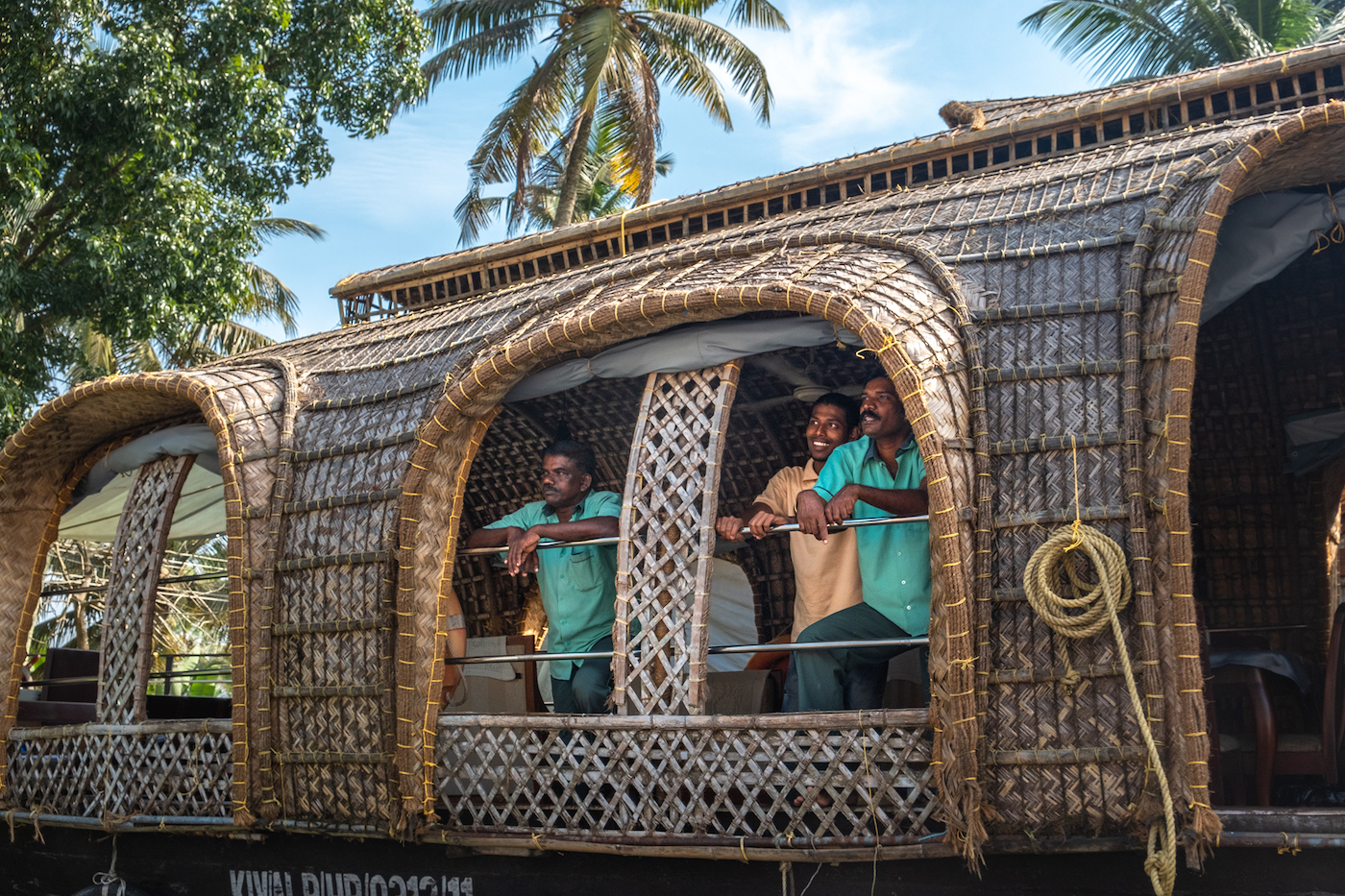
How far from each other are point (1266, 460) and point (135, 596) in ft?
19.2

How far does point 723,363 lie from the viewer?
463 centimetres

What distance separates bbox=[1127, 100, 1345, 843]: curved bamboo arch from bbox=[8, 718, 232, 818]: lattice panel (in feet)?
13.2

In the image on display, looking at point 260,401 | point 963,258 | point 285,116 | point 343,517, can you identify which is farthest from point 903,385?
point 285,116

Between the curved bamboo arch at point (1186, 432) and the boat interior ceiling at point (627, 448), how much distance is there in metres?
2.64

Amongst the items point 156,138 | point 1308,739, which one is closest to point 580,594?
point 1308,739

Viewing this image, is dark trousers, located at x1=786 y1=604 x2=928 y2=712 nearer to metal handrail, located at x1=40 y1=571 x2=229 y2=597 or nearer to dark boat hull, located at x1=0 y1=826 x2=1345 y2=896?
dark boat hull, located at x1=0 y1=826 x2=1345 y2=896

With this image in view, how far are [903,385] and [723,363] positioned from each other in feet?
2.95

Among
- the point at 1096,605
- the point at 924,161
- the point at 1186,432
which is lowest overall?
the point at 1096,605

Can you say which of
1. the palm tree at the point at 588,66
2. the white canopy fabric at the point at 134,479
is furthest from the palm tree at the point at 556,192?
the white canopy fabric at the point at 134,479

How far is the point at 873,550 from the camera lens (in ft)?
14.9

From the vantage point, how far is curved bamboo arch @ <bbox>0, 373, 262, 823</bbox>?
5559 millimetres

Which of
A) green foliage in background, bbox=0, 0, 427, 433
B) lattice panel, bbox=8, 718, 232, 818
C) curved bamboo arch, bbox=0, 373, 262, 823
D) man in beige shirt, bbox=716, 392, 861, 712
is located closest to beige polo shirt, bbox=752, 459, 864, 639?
man in beige shirt, bbox=716, 392, 861, 712

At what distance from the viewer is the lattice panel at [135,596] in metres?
5.69

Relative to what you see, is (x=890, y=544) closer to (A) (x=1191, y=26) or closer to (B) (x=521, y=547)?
(B) (x=521, y=547)
